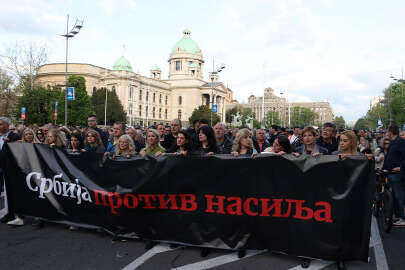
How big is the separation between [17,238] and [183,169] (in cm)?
278

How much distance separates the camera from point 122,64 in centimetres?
10075

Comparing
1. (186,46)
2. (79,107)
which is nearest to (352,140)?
(79,107)

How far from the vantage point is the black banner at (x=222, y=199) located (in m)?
4.36

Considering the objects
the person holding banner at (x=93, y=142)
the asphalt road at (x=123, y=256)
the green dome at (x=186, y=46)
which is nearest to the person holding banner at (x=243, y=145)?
the asphalt road at (x=123, y=256)

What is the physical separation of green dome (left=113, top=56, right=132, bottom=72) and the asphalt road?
9828cm

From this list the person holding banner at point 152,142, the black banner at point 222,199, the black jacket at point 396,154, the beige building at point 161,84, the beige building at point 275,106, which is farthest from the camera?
the beige building at point 275,106

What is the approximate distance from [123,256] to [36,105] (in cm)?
3524

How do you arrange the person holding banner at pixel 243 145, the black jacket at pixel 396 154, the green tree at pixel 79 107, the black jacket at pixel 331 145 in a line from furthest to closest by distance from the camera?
the green tree at pixel 79 107
the black jacket at pixel 331 145
the black jacket at pixel 396 154
the person holding banner at pixel 243 145

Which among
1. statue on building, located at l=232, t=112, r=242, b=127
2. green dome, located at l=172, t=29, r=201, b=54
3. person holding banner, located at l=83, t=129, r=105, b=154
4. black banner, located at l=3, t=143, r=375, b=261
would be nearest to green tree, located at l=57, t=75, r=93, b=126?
statue on building, located at l=232, t=112, r=242, b=127

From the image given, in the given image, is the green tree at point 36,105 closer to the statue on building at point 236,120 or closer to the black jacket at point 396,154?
the statue on building at point 236,120

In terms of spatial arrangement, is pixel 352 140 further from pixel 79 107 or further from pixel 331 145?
pixel 79 107

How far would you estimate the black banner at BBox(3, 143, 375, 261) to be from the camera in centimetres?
436

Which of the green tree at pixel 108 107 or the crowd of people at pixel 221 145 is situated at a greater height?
the green tree at pixel 108 107

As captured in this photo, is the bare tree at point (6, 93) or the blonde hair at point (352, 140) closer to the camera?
the blonde hair at point (352, 140)
